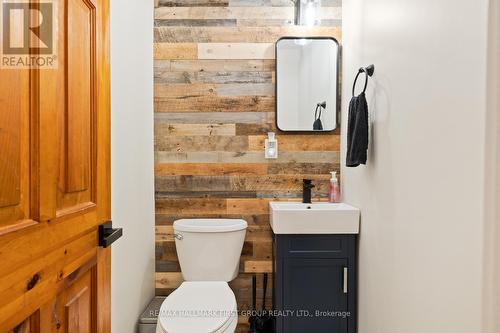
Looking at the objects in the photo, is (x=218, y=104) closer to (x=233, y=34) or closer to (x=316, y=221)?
(x=233, y=34)

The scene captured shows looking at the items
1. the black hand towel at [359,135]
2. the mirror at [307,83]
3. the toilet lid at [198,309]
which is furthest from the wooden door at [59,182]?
the mirror at [307,83]

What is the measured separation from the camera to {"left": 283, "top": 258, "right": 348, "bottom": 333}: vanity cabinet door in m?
1.75

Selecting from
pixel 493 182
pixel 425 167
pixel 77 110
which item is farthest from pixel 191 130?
pixel 493 182

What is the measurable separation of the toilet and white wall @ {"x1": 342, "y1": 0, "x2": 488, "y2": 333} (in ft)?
2.48

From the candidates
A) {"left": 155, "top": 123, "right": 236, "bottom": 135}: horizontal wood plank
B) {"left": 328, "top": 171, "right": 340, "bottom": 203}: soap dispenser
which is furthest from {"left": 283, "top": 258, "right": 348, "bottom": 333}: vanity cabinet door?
{"left": 155, "top": 123, "right": 236, "bottom": 135}: horizontal wood plank

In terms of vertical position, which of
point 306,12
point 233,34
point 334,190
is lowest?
point 334,190

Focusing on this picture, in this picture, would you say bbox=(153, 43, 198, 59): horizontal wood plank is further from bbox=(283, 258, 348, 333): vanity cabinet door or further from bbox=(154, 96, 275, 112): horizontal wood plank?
bbox=(283, 258, 348, 333): vanity cabinet door

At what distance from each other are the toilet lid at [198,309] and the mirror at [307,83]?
114 centimetres

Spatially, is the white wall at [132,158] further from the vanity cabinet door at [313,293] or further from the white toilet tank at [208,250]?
the vanity cabinet door at [313,293]

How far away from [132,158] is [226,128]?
699 millimetres

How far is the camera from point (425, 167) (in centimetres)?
105

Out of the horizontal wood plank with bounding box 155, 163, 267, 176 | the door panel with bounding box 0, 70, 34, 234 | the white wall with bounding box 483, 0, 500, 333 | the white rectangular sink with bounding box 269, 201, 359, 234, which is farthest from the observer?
the horizontal wood plank with bounding box 155, 163, 267, 176

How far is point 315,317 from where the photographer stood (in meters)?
1.76

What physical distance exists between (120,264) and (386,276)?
1.25 m
